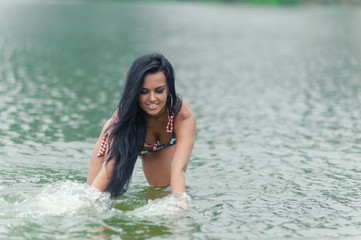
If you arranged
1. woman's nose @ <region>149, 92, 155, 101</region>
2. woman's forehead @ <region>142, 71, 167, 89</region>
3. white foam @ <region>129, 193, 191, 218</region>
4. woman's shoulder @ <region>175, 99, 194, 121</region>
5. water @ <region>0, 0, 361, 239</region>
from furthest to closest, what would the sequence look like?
woman's shoulder @ <region>175, 99, 194, 121</region>
white foam @ <region>129, 193, 191, 218</region>
water @ <region>0, 0, 361, 239</region>
woman's nose @ <region>149, 92, 155, 101</region>
woman's forehead @ <region>142, 71, 167, 89</region>

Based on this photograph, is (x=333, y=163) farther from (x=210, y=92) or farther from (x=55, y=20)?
(x=55, y=20)

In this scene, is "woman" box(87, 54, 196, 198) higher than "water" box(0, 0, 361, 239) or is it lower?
higher

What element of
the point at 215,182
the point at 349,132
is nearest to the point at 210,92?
the point at 349,132

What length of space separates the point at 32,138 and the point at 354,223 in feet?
22.4

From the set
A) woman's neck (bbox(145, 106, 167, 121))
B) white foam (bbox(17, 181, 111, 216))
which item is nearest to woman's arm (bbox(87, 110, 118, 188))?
white foam (bbox(17, 181, 111, 216))

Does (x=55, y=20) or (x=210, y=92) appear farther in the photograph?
(x=55, y=20)

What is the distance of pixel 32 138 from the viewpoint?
470 inches

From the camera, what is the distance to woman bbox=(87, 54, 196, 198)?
22.1 ft

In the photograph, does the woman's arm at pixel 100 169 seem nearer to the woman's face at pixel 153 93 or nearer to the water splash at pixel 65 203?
the water splash at pixel 65 203

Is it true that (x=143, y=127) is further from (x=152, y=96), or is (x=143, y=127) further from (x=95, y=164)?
(x=95, y=164)

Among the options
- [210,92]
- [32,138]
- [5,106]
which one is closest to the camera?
[32,138]

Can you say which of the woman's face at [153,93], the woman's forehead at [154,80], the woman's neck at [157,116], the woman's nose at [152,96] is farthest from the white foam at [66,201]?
the woman's forehead at [154,80]

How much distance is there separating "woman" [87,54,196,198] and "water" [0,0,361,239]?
1.06 ft

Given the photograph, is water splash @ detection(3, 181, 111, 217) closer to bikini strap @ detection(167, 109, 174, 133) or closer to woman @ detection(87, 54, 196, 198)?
woman @ detection(87, 54, 196, 198)
